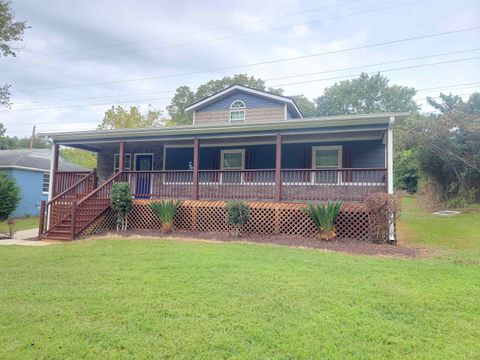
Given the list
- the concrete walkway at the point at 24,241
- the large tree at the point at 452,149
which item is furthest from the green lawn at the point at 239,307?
the large tree at the point at 452,149

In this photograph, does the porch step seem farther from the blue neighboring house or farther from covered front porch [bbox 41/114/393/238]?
the blue neighboring house

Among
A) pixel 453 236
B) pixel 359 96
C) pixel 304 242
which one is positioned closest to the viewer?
pixel 304 242

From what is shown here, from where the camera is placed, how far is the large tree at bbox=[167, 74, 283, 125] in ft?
114

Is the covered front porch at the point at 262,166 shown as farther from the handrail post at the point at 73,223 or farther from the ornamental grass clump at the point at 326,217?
the handrail post at the point at 73,223

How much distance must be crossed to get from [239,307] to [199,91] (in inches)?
1384

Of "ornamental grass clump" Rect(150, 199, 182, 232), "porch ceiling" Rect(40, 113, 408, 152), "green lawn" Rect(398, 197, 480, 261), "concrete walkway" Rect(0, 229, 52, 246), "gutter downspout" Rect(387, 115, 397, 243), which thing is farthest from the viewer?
"ornamental grass clump" Rect(150, 199, 182, 232)

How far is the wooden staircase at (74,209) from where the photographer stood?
32.4 feet

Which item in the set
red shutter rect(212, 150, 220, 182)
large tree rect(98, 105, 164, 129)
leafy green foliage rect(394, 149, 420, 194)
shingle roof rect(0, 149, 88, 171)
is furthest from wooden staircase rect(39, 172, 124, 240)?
leafy green foliage rect(394, 149, 420, 194)

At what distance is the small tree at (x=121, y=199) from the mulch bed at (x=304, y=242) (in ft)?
2.41

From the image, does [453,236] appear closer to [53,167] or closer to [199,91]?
[53,167]

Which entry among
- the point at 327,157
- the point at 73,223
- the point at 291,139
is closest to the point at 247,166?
the point at 291,139

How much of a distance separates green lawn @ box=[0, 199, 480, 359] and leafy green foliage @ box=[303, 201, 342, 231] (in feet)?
6.73

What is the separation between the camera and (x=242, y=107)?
15367mm

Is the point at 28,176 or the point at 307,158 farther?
the point at 28,176
